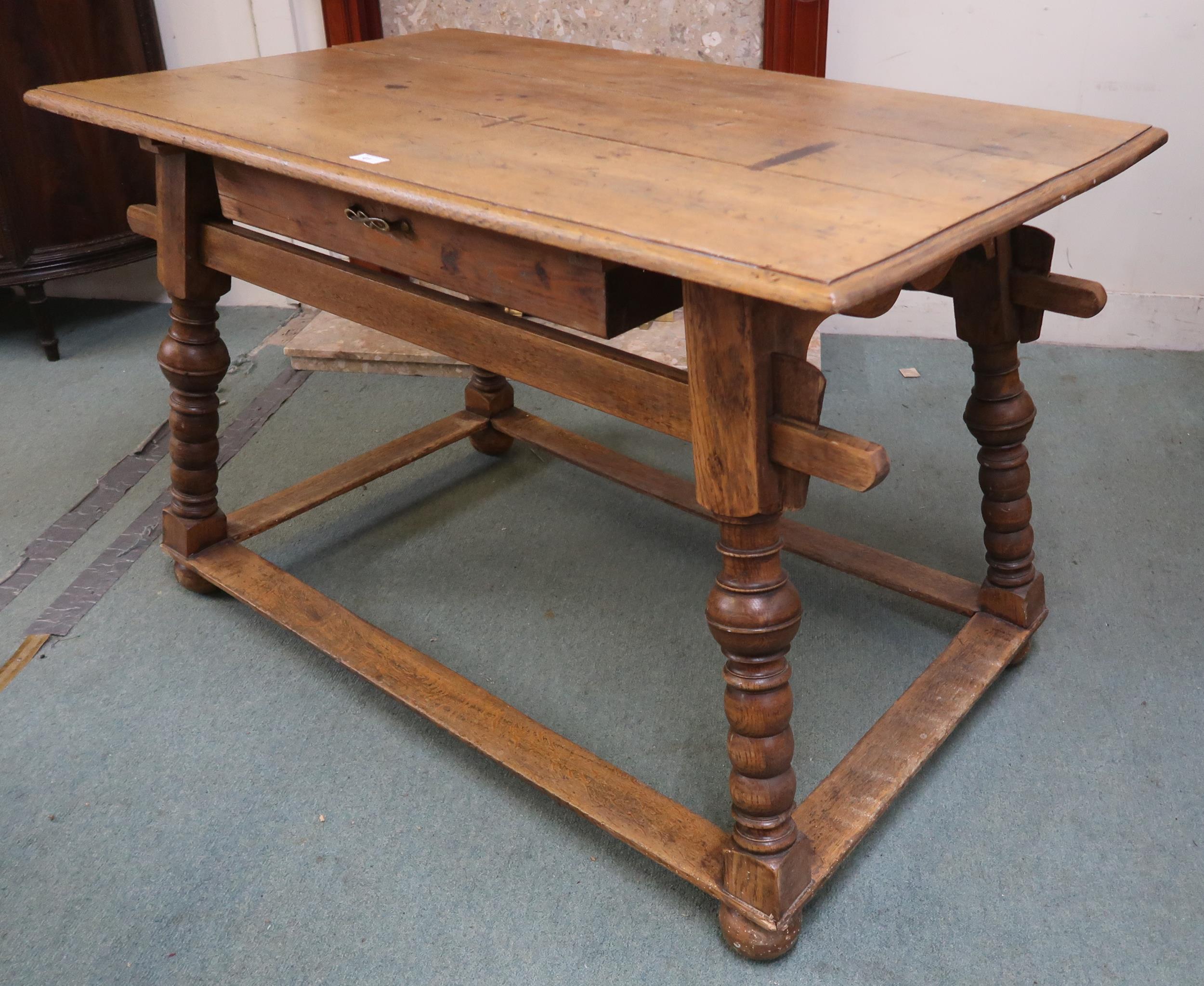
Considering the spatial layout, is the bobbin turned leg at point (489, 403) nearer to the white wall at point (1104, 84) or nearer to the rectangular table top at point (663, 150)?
the rectangular table top at point (663, 150)

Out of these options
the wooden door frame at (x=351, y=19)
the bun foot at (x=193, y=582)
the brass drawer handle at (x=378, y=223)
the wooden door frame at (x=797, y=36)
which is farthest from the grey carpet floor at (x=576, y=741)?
the wooden door frame at (x=351, y=19)

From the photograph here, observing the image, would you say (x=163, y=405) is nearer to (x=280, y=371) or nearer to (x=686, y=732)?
(x=280, y=371)

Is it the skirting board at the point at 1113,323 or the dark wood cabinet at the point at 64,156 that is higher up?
the dark wood cabinet at the point at 64,156

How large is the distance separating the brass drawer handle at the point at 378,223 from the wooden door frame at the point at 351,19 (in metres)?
1.96

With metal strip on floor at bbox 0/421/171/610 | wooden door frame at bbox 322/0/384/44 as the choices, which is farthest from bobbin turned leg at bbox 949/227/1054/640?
wooden door frame at bbox 322/0/384/44

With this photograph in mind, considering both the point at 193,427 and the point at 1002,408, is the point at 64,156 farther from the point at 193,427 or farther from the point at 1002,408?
the point at 1002,408

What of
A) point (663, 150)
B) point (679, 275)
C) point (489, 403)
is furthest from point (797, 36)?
point (679, 275)

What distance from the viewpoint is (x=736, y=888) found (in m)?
1.39

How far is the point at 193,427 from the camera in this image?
205cm

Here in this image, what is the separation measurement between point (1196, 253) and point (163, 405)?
2.88 meters

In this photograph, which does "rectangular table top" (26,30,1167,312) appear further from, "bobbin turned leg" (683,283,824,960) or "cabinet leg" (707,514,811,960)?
"cabinet leg" (707,514,811,960)

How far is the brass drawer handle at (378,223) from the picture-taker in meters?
1.44

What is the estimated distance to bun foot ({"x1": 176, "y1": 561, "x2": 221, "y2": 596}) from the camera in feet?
7.02

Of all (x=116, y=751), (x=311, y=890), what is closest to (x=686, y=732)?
(x=311, y=890)
